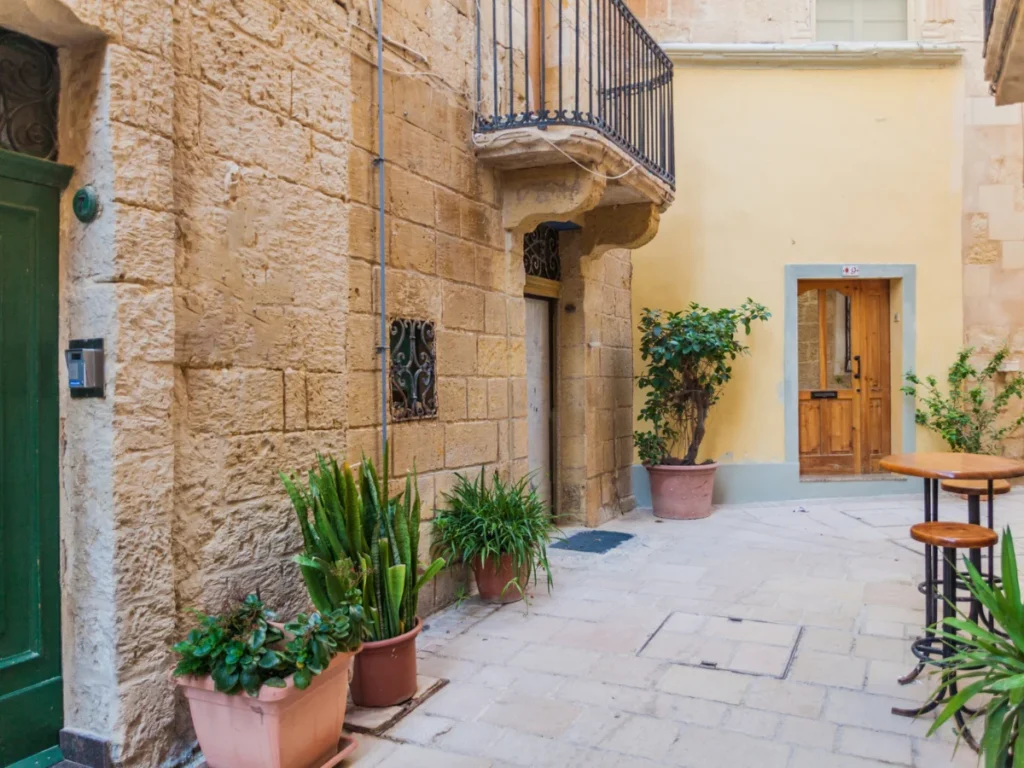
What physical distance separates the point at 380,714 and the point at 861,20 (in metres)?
7.92

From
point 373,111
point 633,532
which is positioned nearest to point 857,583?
point 633,532

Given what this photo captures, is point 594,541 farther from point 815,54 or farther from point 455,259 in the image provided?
point 815,54

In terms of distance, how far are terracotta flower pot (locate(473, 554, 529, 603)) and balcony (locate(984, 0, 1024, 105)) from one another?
3.50 m

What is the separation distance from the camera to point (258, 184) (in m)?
2.90

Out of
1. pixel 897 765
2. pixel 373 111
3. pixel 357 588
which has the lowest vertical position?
pixel 897 765

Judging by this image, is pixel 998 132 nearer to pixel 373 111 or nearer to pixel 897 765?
pixel 373 111

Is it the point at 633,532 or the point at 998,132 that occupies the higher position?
the point at 998,132

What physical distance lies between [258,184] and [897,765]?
2.93 metres

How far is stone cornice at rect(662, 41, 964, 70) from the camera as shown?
7.36 metres

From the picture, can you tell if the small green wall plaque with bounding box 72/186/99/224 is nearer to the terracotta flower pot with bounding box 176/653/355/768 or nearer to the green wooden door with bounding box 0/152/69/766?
the green wooden door with bounding box 0/152/69/766

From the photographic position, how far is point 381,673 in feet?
9.40

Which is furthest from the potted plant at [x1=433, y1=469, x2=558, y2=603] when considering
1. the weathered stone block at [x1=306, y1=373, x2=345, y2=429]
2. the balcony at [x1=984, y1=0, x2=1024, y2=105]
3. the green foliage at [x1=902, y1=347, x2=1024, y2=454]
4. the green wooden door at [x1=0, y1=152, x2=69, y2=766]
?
the green foliage at [x1=902, y1=347, x2=1024, y2=454]

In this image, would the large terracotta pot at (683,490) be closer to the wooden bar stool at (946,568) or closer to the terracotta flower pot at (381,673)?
the wooden bar stool at (946,568)

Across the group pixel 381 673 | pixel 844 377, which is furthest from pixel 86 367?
pixel 844 377
